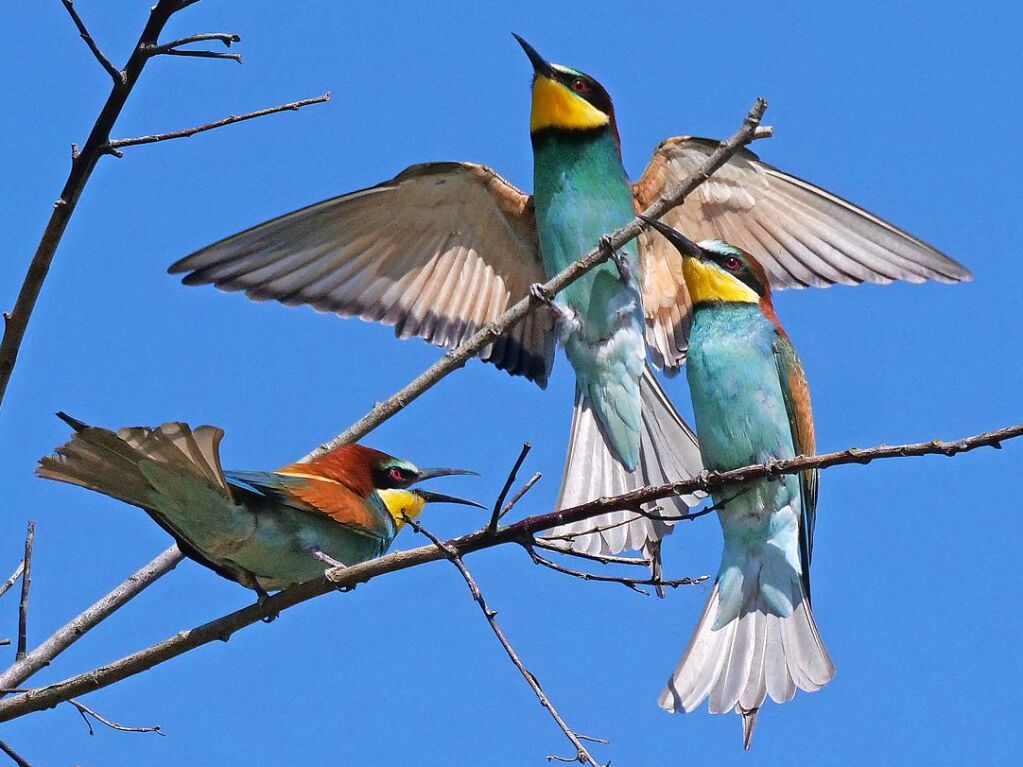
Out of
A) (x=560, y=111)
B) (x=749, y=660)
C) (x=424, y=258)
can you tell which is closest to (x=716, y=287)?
(x=560, y=111)

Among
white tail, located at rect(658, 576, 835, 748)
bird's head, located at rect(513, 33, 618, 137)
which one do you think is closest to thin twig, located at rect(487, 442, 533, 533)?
white tail, located at rect(658, 576, 835, 748)

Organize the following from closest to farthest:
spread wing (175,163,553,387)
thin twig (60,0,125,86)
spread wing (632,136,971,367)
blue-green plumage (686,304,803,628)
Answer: thin twig (60,0,125,86) → blue-green plumage (686,304,803,628) → spread wing (632,136,971,367) → spread wing (175,163,553,387)

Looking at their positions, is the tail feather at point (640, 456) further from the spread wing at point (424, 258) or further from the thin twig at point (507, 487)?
the thin twig at point (507, 487)

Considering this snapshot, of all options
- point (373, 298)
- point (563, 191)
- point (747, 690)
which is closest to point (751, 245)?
point (563, 191)

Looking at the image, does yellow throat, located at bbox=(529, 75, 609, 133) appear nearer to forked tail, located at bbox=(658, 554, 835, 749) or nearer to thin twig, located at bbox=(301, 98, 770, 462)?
thin twig, located at bbox=(301, 98, 770, 462)

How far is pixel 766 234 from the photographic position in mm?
4711

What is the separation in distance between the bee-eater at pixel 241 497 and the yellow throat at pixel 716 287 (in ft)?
3.60

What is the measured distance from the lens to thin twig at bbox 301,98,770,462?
2871 mm

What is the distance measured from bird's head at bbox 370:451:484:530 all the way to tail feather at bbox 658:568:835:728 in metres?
0.76

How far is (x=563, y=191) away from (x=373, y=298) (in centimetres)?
80

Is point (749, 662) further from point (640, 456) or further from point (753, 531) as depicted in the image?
point (640, 456)

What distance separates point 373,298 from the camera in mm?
4891

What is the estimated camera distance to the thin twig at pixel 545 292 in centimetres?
287

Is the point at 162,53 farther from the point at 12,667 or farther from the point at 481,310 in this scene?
the point at 481,310
